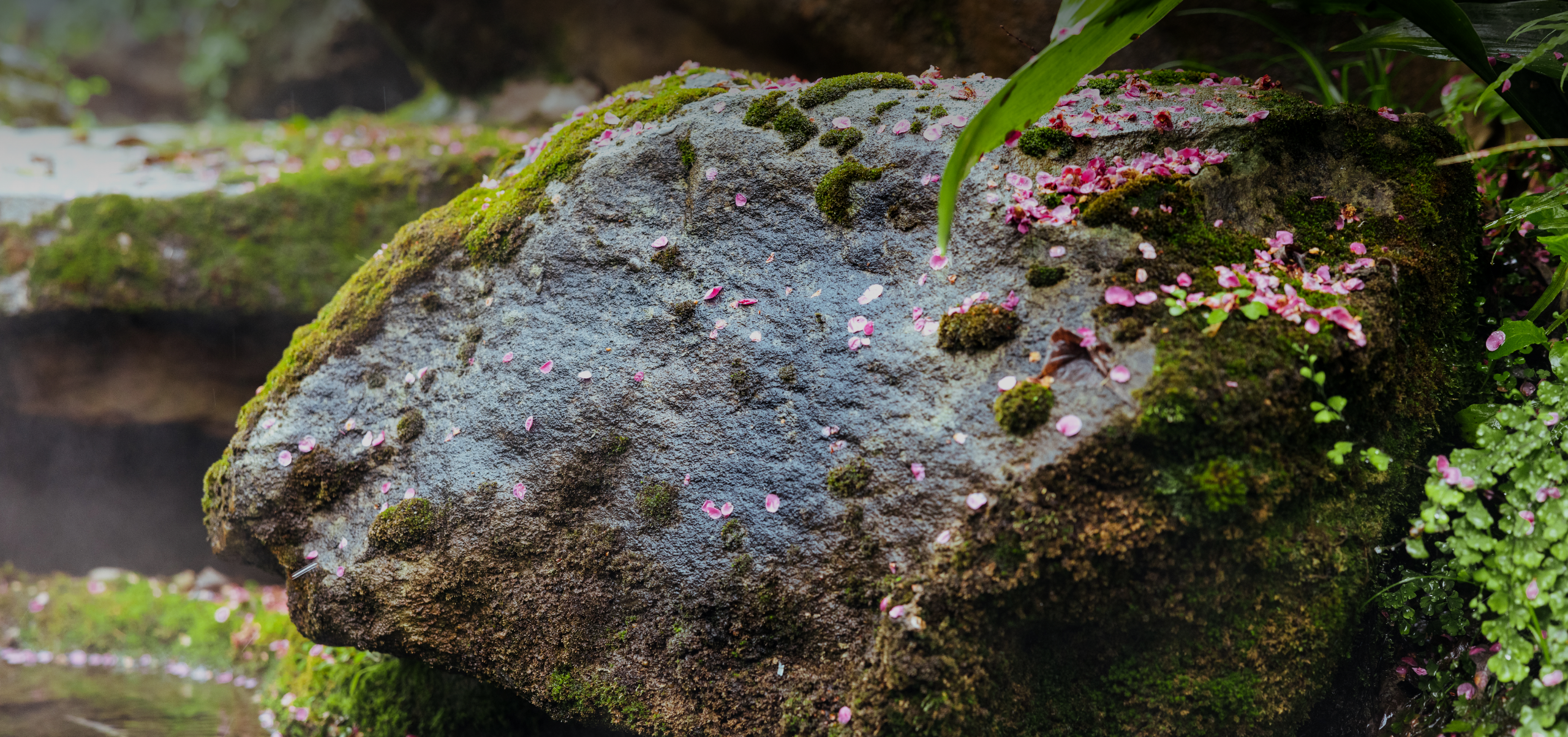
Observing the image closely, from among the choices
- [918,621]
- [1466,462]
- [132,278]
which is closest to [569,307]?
[918,621]

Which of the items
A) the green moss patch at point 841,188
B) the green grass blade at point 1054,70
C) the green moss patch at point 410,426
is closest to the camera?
the green grass blade at point 1054,70

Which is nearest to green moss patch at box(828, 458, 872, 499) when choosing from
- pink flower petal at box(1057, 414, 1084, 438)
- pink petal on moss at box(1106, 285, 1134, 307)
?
pink flower petal at box(1057, 414, 1084, 438)

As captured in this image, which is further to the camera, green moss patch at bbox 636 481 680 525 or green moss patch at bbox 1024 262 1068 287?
green moss patch at bbox 636 481 680 525

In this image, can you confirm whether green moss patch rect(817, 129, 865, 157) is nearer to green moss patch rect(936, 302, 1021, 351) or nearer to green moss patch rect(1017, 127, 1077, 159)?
green moss patch rect(1017, 127, 1077, 159)

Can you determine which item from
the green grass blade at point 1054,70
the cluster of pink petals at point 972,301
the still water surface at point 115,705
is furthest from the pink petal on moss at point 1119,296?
the still water surface at point 115,705

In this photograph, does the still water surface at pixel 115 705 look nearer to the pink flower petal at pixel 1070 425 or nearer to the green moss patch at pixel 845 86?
the green moss patch at pixel 845 86
